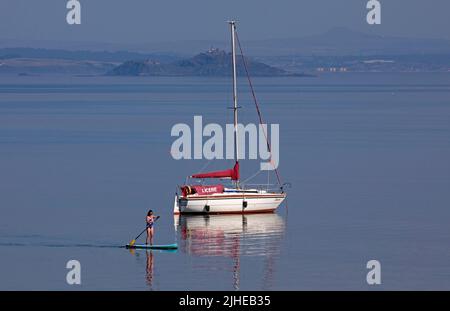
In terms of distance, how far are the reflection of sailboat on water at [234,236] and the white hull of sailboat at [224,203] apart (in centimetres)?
27

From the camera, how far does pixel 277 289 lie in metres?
42.9

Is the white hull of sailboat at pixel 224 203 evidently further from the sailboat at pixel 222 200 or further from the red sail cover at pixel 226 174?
the red sail cover at pixel 226 174

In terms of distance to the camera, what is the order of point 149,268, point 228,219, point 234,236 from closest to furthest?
point 149,268, point 234,236, point 228,219

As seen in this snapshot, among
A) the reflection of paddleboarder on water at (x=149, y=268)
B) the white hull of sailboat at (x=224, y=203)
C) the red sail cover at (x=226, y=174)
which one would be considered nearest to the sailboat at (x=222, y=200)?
the white hull of sailboat at (x=224, y=203)

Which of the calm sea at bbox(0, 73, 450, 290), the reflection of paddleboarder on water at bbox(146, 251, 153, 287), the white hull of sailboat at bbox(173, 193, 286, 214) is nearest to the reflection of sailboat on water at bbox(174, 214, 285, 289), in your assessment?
the calm sea at bbox(0, 73, 450, 290)

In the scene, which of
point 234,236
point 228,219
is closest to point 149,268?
point 234,236

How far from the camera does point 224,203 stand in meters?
58.0

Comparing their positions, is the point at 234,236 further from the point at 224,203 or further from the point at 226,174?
the point at 226,174

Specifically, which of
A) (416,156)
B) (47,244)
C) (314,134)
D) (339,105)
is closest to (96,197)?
(47,244)

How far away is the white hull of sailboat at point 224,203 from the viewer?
57.8 meters

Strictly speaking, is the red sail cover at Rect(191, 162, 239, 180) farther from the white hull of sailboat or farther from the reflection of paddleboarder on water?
the reflection of paddleboarder on water

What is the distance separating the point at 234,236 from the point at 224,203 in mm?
4790

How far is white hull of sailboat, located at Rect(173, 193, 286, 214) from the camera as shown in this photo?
2275 inches

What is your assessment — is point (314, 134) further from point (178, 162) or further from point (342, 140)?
point (178, 162)
